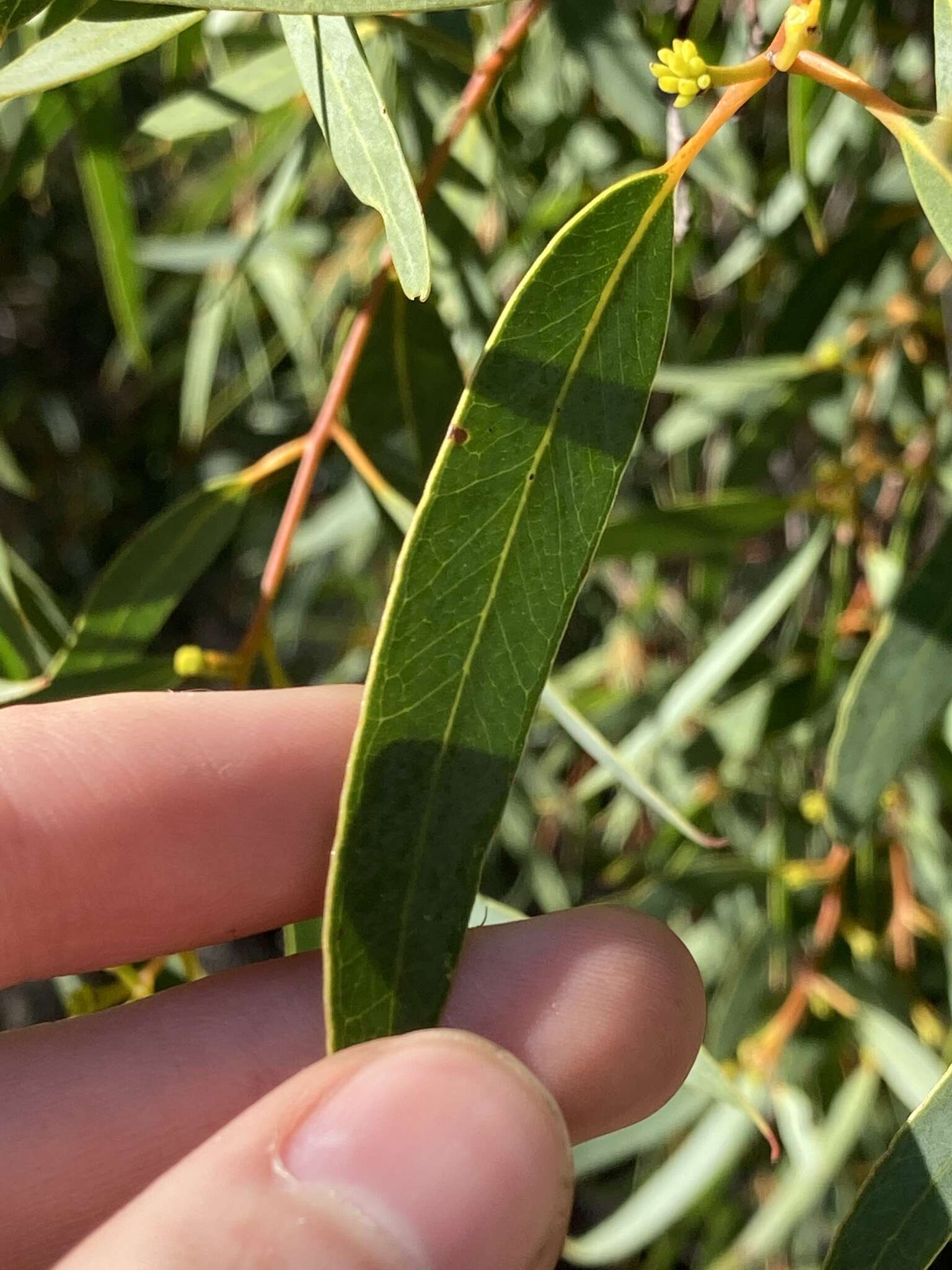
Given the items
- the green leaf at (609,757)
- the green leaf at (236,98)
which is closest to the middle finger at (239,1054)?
the green leaf at (609,757)

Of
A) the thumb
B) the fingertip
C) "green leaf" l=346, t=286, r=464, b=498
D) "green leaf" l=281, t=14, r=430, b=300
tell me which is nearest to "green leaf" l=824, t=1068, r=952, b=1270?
the thumb

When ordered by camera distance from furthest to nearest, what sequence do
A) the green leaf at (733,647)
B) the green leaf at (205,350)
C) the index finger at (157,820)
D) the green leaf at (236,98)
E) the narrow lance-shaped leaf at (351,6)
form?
1. the green leaf at (205,350)
2. the green leaf at (733,647)
3. the green leaf at (236,98)
4. the index finger at (157,820)
5. the narrow lance-shaped leaf at (351,6)

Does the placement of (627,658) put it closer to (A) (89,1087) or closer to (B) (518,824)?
(B) (518,824)

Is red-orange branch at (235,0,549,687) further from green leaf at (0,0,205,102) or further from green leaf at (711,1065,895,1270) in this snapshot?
green leaf at (711,1065,895,1270)

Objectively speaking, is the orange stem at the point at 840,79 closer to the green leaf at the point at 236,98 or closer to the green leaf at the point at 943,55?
the green leaf at the point at 943,55

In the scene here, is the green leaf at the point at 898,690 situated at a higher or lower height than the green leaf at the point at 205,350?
lower

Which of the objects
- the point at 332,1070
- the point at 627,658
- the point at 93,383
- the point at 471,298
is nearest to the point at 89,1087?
the point at 332,1070
